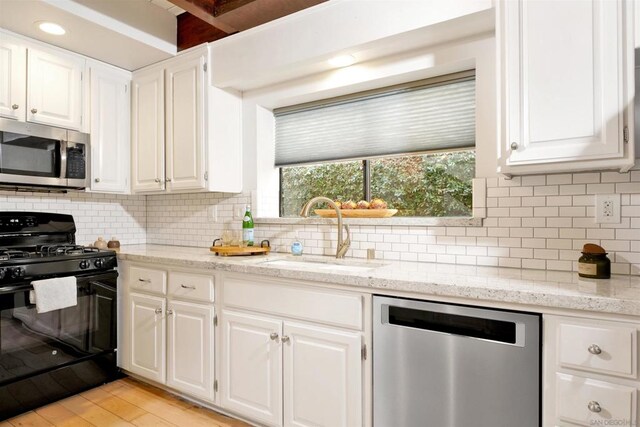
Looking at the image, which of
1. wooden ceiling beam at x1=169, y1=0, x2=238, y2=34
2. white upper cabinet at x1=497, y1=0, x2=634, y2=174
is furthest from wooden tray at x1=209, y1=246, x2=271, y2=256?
white upper cabinet at x1=497, y1=0, x2=634, y2=174

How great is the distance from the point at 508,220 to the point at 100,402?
8.70 feet

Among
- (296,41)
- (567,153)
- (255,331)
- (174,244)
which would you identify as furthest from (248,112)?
(567,153)

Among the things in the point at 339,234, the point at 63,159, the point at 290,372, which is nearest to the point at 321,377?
the point at 290,372

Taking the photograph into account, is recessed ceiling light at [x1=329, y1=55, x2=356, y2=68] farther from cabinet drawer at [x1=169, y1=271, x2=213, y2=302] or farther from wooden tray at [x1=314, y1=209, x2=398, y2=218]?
cabinet drawer at [x1=169, y1=271, x2=213, y2=302]

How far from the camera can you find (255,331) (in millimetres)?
2008

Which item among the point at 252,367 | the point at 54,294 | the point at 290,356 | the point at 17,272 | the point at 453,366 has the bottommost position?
the point at 252,367

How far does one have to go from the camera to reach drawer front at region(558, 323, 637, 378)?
118 cm

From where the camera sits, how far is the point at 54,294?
7.34ft

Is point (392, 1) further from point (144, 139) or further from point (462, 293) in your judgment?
point (144, 139)

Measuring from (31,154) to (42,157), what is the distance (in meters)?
0.07

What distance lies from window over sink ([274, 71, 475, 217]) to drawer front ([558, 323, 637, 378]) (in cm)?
106

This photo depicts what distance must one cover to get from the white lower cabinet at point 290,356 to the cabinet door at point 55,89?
69.0 inches

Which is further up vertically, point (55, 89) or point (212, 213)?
point (55, 89)

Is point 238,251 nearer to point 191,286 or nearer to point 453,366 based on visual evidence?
point 191,286
